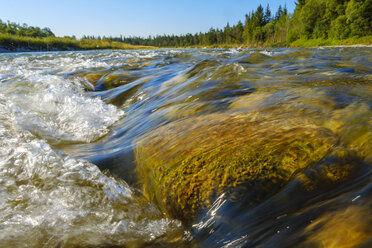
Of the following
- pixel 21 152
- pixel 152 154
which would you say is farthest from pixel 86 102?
pixel 152 154

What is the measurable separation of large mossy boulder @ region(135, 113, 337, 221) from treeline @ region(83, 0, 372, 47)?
47.5 metres

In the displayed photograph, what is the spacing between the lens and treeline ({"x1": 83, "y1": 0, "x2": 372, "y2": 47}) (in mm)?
37094

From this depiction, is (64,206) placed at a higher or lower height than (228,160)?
lower

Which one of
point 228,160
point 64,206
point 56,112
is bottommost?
point 64,206

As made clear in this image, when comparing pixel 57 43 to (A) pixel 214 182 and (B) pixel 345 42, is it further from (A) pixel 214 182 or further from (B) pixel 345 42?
(A) pixel 214 182

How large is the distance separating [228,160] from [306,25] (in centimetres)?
6219

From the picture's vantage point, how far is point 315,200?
1.09 metres

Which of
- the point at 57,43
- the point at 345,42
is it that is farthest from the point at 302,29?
the point at 57,43

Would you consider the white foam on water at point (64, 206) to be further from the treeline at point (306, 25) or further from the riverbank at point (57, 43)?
the treeline at point (306, 25)

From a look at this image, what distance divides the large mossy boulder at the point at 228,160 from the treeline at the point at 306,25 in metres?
47.5

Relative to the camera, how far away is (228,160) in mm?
1434

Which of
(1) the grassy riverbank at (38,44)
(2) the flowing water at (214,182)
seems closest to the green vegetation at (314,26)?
(2) the flowing water at (214,182)

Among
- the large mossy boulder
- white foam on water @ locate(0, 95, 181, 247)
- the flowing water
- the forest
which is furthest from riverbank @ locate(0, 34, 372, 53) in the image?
white foam on water @ locate(0, 95, 181, 247)

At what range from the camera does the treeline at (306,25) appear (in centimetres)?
3709
